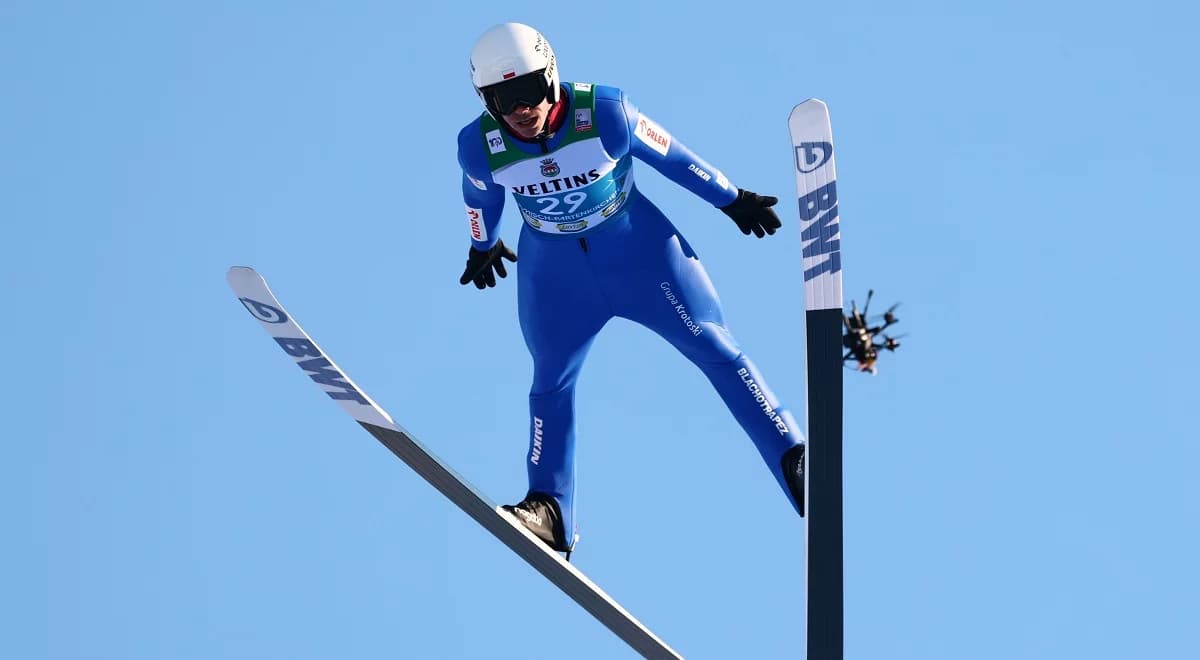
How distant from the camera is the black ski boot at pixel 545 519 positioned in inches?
348

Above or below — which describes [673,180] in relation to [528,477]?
above

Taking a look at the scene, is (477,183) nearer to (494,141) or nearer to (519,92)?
(494,141)

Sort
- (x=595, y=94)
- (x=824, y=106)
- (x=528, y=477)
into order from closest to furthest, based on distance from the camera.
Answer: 1. (x=824, y=106)
2. (x=595, y=94)
3. (x=528, y=477)

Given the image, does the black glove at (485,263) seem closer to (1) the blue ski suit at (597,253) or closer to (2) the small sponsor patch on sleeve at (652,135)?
(1) the blue ski suit at (597,253)

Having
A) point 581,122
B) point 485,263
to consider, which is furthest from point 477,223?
point 581,122

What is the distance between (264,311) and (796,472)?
7.66 feet

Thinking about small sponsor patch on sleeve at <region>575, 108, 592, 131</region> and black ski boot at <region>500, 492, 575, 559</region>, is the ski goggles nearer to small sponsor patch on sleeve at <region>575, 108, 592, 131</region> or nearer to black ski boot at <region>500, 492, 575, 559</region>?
small sponsor patch on sleeve at <region>575, 108, 592, 131</region>

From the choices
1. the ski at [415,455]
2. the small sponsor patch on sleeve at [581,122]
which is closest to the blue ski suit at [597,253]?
the small sponsor patch on sleeve at [581,122]

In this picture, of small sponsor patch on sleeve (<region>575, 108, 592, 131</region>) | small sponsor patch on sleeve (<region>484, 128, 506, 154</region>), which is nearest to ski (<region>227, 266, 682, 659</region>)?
small sponsor patch on sleeve (<region>484, 128, 506, 154</region>)

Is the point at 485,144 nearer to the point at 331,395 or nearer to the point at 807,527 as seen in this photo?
the point at 331,395

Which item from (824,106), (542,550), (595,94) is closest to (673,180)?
(595,94)

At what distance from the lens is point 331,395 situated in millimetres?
8641

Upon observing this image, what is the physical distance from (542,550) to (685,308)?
1.20 m

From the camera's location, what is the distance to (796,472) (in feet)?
28.4
